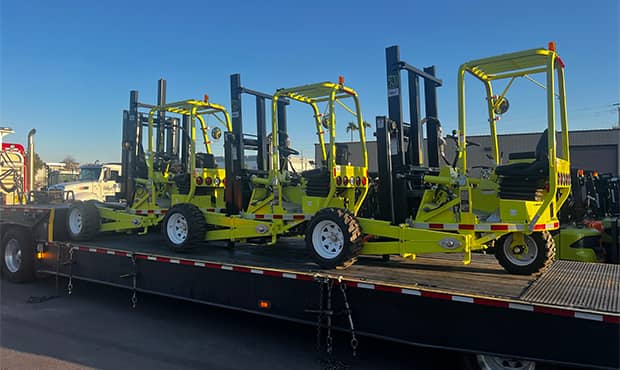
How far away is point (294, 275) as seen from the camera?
18.6ft

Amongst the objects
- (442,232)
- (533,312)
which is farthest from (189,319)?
(533,312)

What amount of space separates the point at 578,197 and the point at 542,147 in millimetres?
6138

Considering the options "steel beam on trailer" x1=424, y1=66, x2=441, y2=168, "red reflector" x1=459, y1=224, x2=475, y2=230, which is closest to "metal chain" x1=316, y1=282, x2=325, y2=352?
"red reflector" x1=459, y1=224, x2=475, y2=230

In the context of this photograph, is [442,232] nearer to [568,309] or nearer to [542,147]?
[542,147]

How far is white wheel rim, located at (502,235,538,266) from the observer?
19.4 ft

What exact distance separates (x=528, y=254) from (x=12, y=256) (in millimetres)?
9966

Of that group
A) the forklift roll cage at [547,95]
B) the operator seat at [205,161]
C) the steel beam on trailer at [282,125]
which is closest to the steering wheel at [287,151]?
the steel beam on trailer at [282,125]

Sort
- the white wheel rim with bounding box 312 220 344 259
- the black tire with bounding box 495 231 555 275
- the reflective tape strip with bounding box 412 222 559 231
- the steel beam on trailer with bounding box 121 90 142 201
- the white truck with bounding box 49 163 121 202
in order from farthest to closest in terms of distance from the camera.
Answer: the white truck with bounding box 49 163 121 202 → the steel beam on trailer with bounding box 121 90 142 201 → the white wheel rim with bounding box 312 220 344 259 → the black tire with bounding box 495 231 555 275 → the reflective tape strip with bounding box 412 222 559 231

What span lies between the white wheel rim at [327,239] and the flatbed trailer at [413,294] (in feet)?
0.94

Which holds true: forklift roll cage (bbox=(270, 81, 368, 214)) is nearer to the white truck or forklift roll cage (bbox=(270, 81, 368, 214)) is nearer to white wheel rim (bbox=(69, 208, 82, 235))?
white wheel rim (bbox=(69, 208, 82, 235))

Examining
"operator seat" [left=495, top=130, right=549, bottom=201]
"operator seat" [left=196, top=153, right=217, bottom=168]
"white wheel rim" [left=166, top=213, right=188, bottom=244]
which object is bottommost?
"white wheel rim" [left=166, top=213, right=188, bottom=244]

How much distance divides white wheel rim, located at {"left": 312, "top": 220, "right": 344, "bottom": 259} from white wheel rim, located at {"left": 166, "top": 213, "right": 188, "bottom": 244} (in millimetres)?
2851

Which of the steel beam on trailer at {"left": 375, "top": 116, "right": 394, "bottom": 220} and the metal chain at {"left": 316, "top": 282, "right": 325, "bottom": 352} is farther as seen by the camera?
the steel beam on trailer at {"left": 375, "top": 116, "right": 394, "bottom": 220}

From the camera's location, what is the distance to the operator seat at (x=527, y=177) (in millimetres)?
5558
